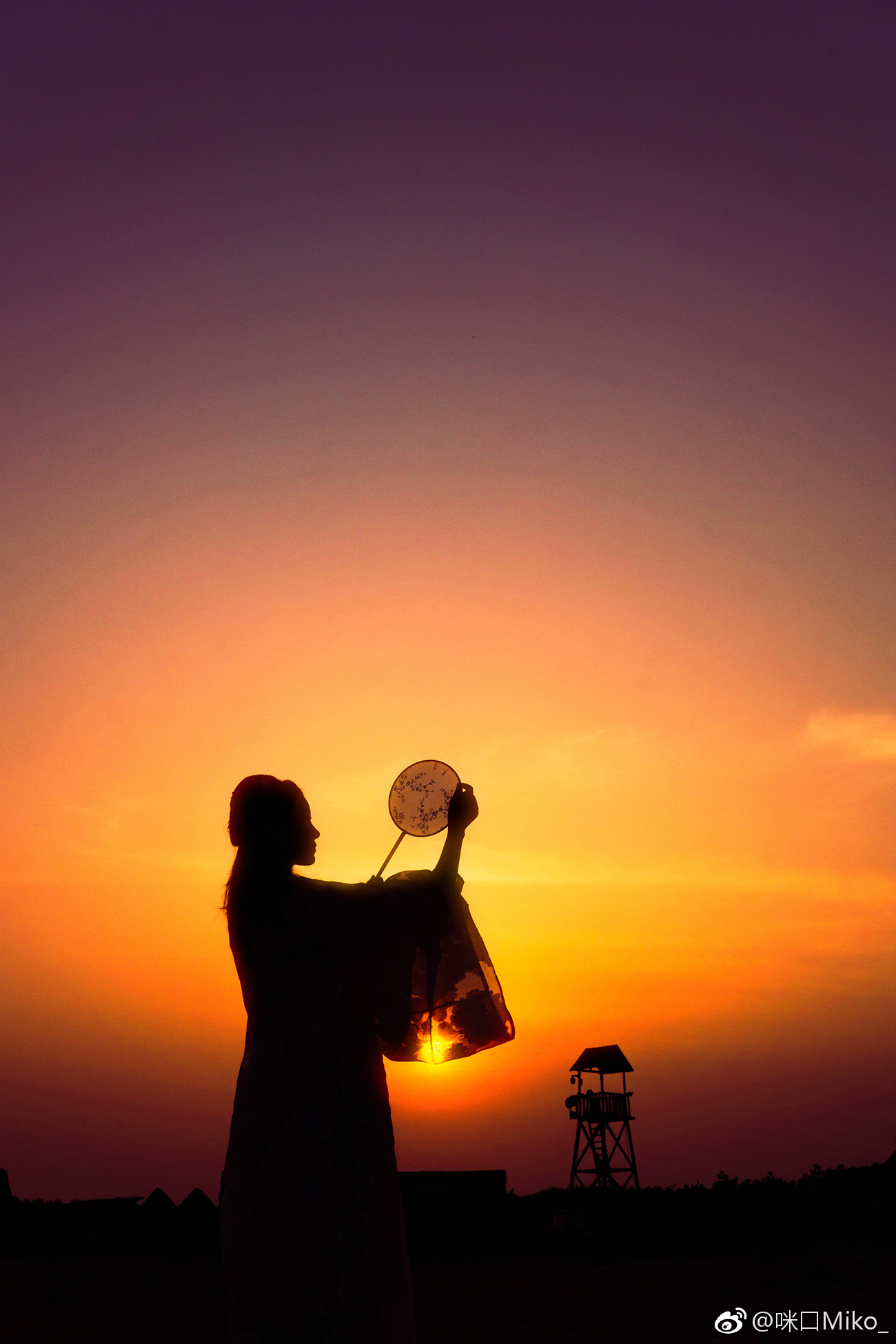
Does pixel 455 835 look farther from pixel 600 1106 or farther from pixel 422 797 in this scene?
pixel 600 1106

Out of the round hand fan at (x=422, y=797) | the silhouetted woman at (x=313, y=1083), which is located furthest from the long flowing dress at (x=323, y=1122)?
the round hand fan at (x=422, y=797)

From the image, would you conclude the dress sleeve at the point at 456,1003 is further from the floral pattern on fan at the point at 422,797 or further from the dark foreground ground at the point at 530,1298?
the dark foreground ground at the point at 530,1298

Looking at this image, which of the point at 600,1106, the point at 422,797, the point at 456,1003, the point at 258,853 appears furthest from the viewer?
the point at 600,1106

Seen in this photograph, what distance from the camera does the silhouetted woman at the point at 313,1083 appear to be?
14.1ft

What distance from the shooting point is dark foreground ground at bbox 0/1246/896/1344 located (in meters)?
12.2

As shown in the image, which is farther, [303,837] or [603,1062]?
[603,1062]

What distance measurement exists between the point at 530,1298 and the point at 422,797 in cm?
1232

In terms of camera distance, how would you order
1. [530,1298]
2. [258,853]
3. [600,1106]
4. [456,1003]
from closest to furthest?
[258,853] < [456,1003] < [530,1298] < [600,1106]

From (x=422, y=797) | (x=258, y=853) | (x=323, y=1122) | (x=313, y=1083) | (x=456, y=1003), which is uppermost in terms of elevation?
(x=422, y=797)

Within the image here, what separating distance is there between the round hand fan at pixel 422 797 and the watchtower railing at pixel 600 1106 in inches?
991

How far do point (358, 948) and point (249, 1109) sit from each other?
82cm

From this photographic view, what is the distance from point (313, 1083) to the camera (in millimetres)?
4527

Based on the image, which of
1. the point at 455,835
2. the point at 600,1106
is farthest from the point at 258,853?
the point at 600,1106

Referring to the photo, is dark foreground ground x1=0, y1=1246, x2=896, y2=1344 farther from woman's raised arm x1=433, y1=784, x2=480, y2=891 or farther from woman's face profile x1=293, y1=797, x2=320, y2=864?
woman's face profile x1=293, y1=797, x2=320, y2=864
